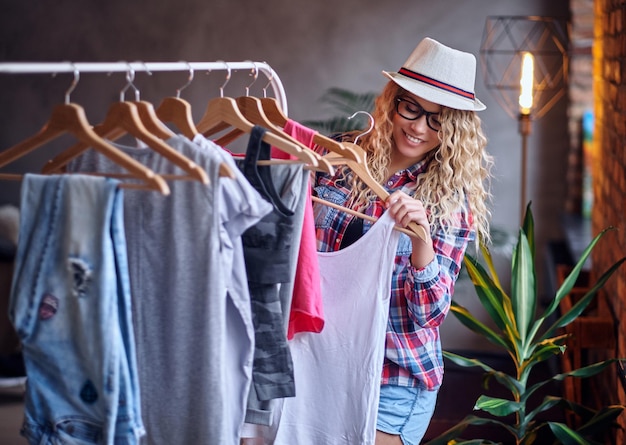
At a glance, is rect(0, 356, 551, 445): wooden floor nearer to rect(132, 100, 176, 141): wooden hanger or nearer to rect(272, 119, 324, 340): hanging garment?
rect(272, 119, 324, 340): hanging garment

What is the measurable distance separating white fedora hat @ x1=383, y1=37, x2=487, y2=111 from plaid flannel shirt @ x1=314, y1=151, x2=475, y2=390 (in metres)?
0.16

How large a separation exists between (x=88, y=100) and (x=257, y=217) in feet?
15.2

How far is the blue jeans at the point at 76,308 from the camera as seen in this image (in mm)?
1318

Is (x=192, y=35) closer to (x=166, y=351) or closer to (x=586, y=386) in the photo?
(x=586, y=386)

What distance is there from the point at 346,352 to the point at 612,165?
55.9 inches

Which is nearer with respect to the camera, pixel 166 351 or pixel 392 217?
pixel 166 351

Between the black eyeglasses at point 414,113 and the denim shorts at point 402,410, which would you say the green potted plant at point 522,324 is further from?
the black eyeglasses at point 414,113

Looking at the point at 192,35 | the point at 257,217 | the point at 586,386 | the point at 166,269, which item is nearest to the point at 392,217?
the point at 257,217

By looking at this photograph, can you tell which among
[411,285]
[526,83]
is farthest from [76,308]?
[526,83]

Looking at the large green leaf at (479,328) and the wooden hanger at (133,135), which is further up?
the wooden hanger at (133,135)

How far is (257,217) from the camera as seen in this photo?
4.78 feet

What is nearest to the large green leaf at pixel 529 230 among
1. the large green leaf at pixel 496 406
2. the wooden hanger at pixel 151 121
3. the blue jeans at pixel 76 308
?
the large green leaf at pixel 496 406

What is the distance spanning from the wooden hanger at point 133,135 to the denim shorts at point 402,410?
879mm

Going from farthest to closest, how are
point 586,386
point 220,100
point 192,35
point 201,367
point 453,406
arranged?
1. point 192,35
2. point 453,406
3. point 586,386
4. point 220,100
5. point 201,367
